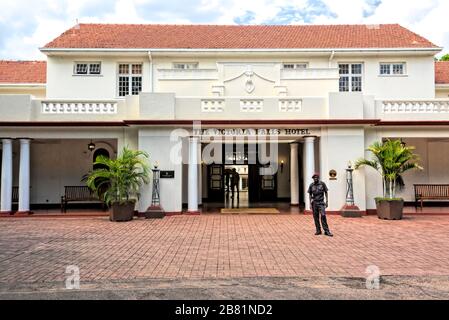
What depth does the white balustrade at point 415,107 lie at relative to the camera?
16016 mm

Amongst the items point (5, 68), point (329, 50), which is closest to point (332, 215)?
point (329, 50)

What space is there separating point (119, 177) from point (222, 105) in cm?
470

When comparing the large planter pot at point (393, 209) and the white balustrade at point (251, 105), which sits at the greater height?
the white balustrade at point (251, 105)

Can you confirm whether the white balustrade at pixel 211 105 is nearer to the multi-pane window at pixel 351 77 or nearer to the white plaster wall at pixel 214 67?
the white plaster wall at pixel 214 67

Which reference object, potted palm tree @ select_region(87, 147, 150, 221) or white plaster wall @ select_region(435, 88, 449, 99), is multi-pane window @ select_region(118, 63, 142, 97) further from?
white plaster wall @ select_region(435, 88, 449, 99)

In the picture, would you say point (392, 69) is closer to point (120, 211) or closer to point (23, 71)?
point (120, 211)

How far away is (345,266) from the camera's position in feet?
25.2

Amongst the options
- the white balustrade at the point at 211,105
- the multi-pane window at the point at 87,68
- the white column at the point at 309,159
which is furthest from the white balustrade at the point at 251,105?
the multi-pane window at the point at 87,68

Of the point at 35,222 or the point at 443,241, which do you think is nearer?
the point at 443,241

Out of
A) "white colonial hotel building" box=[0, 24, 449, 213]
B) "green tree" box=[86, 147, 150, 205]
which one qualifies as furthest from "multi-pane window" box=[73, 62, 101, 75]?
"green tree" box=[86, 147, 150, 205]

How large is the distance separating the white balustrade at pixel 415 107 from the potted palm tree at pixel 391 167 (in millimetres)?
1833

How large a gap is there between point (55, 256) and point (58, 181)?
1168cm

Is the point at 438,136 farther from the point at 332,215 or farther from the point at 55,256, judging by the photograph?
the point at 55,256

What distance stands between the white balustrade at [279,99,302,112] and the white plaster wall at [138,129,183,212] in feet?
13.7
